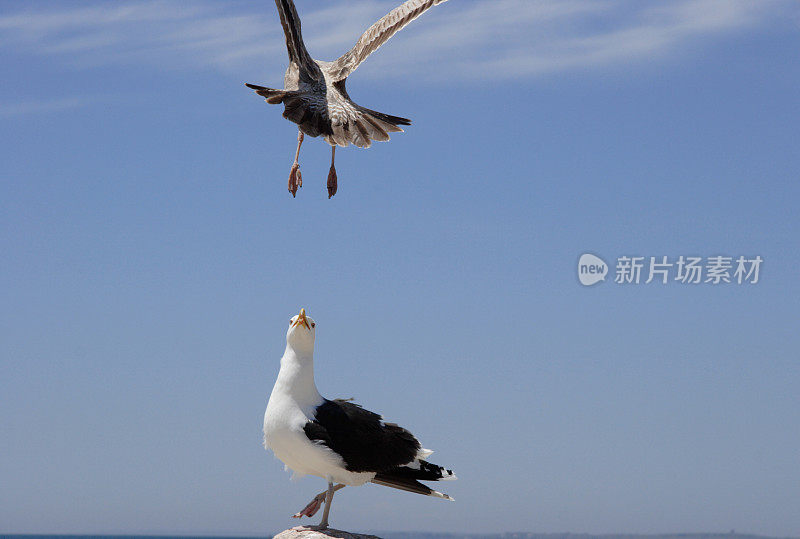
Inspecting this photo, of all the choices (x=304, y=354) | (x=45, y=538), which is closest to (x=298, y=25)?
(x=304, y=354)

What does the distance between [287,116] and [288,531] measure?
13.2 ft

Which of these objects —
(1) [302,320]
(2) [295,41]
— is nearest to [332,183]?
(1) [302,320]

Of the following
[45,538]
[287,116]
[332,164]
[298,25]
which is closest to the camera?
[287,116]

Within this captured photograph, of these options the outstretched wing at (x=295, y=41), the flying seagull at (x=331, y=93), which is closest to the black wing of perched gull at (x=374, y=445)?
the flying seagull at (x=331, y=93)

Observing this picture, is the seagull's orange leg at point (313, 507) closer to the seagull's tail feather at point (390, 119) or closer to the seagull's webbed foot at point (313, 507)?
the seagull's webbed foot at point (313, 507)

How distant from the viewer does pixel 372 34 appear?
1184 cm

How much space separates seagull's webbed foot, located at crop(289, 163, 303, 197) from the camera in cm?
945

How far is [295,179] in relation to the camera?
9.45 m

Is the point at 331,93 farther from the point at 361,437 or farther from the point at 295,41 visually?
the point at 361,437

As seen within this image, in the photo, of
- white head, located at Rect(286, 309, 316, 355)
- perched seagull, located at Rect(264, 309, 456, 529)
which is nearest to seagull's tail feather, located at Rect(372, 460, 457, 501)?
perched seagull, located at Rect(264, 309, 456, 529)

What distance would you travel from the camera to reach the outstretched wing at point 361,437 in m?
7.93

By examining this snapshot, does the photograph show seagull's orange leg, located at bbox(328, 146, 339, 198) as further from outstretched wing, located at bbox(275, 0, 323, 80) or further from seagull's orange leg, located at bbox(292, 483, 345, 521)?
seagull's orange leg, located at bbox(292, 483, 345, 521)

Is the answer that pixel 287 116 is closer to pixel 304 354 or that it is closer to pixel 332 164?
pixel 332 164

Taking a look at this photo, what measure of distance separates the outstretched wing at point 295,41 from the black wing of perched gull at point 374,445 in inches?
177
